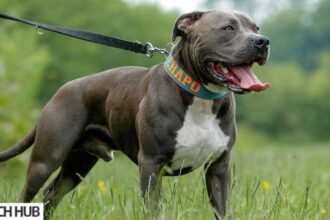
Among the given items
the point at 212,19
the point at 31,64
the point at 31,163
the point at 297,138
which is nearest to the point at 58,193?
the point at 31,163

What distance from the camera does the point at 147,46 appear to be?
5.75 metres

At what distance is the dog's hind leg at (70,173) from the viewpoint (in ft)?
19.9

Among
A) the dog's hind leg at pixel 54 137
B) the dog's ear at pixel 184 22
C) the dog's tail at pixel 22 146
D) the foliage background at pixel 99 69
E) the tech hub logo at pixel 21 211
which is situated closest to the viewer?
the tech hub logo at pixel 21 211

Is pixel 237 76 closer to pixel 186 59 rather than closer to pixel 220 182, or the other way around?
pixel 186 59

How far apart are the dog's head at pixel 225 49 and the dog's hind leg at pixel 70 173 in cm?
149

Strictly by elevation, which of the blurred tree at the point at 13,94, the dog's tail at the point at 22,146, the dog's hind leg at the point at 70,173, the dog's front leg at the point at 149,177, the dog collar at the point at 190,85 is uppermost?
the dog collar at the point at 190,85

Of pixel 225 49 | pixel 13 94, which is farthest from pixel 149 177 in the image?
pixel 13 94

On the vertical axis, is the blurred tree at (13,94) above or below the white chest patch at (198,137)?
below

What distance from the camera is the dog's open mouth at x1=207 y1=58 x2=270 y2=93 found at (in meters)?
4.75

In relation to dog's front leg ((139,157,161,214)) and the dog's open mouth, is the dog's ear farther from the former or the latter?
dog's front leg ((139,157,161,214))

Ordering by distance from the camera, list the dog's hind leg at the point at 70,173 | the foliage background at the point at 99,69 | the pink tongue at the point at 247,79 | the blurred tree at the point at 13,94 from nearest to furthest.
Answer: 1. the pink tongue at the point at 247,79
2. the dog's hind leg at the point at 70,173
3. the blurred tree at the point at 13,94
4. the foliage background at the point at 99,69

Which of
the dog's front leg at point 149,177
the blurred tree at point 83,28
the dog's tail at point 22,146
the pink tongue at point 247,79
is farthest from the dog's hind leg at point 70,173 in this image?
the blurred tree at point 83,28

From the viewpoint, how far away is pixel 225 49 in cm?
Answer: 487

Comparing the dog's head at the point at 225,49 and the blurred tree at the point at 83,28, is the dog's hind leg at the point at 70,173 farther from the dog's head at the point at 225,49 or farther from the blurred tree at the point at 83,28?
the blurred tree at the point at 83,28
